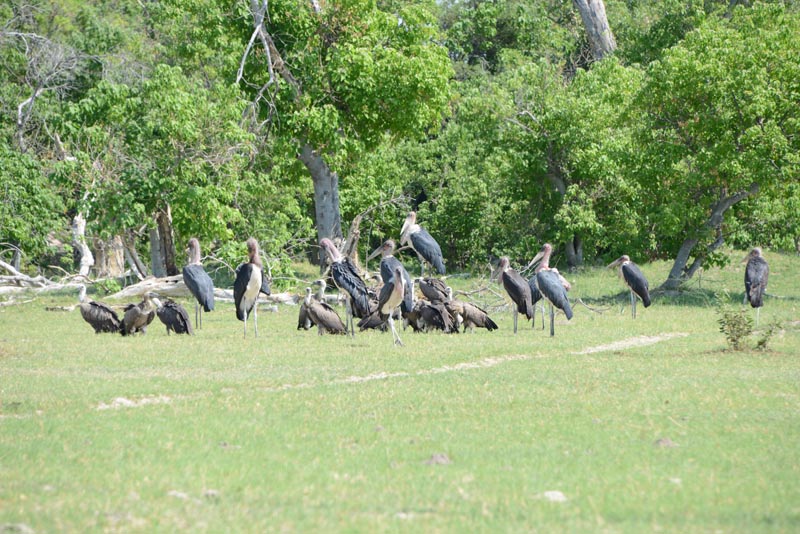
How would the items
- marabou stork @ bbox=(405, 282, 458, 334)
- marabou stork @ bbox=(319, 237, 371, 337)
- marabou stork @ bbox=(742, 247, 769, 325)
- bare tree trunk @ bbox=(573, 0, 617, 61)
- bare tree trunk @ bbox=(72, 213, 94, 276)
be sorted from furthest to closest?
bare tree trunk @ bbox=(573, 0, 617, 61)
bare tree trunk @ bbox=(72, 213, 94, 276)
marabou stork @ bbox=(742, 247, 769, 325)
marabou stork @ bbox=(405, 282, 458, 334)
marabou stork @ bbox=(319, 237, 371, 337)

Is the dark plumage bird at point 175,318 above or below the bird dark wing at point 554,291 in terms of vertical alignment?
below

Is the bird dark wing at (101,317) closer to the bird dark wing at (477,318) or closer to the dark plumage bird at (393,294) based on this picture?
the dark plumage bird at (393,294)

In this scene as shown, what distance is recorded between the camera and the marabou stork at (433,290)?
18172 millimetres

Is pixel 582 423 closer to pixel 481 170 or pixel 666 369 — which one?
pixel 666 369

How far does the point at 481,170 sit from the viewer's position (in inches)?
1325

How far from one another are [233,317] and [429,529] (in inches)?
652

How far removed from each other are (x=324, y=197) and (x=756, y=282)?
12.5 meters

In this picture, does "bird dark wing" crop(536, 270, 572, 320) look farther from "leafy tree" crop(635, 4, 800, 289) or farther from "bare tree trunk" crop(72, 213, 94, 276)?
"bare tree trunk" crop(72, 213, 94, 276)

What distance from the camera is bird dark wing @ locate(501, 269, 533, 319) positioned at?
59.1 feet

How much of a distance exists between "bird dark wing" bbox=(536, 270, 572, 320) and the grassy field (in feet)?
5.07

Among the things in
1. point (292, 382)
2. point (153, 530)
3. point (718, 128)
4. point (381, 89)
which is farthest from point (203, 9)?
point (153, 530)

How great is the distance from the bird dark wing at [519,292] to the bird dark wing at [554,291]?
0.32m

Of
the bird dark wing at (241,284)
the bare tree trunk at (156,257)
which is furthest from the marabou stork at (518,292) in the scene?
the bare tree trunk at (156,257)

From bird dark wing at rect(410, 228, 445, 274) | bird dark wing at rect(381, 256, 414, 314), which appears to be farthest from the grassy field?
bird dark wing at rect(410, 228, 445, 274)
